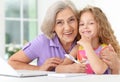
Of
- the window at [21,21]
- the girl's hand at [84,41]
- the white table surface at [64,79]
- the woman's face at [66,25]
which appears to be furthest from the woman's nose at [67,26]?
the window at [21,21]

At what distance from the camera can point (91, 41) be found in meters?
1.38

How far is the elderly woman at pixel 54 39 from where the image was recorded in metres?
1.45

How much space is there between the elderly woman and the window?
2.25m

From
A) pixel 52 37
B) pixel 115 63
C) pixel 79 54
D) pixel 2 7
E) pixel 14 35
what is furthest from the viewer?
pixel 14 35

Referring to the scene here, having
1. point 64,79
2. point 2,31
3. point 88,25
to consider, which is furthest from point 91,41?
point 2,31

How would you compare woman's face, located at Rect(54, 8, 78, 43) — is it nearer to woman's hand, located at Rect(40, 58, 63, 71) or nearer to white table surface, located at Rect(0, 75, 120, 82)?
woman's hand, located at Rect(40, 58, 63, 71)

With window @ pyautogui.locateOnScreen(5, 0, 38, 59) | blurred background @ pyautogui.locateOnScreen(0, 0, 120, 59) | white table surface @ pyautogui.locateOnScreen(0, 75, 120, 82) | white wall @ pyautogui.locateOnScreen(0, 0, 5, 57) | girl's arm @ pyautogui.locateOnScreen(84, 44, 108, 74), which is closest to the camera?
white table surface @ pyautogui.locateOnScreen(0, 75, 120, 82)

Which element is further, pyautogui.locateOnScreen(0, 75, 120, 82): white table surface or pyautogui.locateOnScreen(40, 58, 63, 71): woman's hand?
pyautogui.locateOnScreen(40, 58, 63, 71): woman's hand

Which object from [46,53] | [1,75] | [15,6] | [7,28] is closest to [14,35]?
[7,28]

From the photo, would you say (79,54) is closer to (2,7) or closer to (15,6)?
(2,7)

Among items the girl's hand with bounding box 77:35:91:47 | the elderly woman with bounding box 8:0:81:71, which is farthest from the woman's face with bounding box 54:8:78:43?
the girl's hand with bounding box 77:35:91:47

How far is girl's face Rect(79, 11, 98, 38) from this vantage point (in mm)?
1321

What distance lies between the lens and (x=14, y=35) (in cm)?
389

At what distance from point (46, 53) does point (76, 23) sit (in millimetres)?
260
